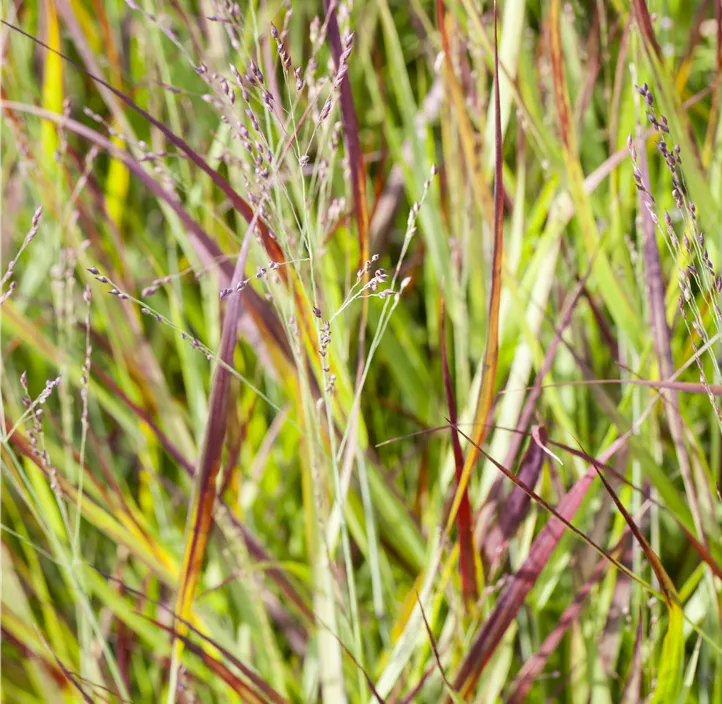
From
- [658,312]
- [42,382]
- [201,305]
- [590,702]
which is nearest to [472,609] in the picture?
[590,702]

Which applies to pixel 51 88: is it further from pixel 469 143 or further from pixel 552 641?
pixel 552 641

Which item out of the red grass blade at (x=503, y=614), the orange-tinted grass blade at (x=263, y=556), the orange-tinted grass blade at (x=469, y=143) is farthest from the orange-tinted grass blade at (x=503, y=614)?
the orange-tinted grass blade at (x=469, y=143)

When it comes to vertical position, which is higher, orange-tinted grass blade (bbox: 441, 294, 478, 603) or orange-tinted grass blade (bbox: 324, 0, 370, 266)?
orange-tinted grass blade (bbox: 324, 0, 370, 266)

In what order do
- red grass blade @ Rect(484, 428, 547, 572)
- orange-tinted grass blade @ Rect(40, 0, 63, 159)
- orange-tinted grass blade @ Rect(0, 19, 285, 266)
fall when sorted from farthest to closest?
orange-tinted grass blade @ Rect(40, 0, 63, 159) < red grass blade @ Rect(484, 428, 547, 572) < orange-tinted grass blade @ Rect(0, 19, 285, 266)

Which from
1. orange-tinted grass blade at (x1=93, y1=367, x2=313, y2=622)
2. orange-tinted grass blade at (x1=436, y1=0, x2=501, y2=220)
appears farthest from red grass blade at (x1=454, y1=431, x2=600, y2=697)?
orange-tinted grass blade at (x1=436, y1=0, x2=501, y2=220)

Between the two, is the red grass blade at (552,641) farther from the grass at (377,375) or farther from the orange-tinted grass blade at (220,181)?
the orange-tinted grass blade at (220,181)

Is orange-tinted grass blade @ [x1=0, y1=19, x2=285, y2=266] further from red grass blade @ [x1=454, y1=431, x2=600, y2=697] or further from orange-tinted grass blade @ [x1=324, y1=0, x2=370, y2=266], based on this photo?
red grass blade @ [x1=454, y1=431, x2=600, y2=697]

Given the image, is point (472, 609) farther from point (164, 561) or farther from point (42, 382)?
point (42, 382)

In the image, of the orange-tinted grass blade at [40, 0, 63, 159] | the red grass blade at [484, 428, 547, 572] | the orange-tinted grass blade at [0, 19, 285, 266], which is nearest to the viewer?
the orange-tinted grass blade at [0, 19, 285, 266]
